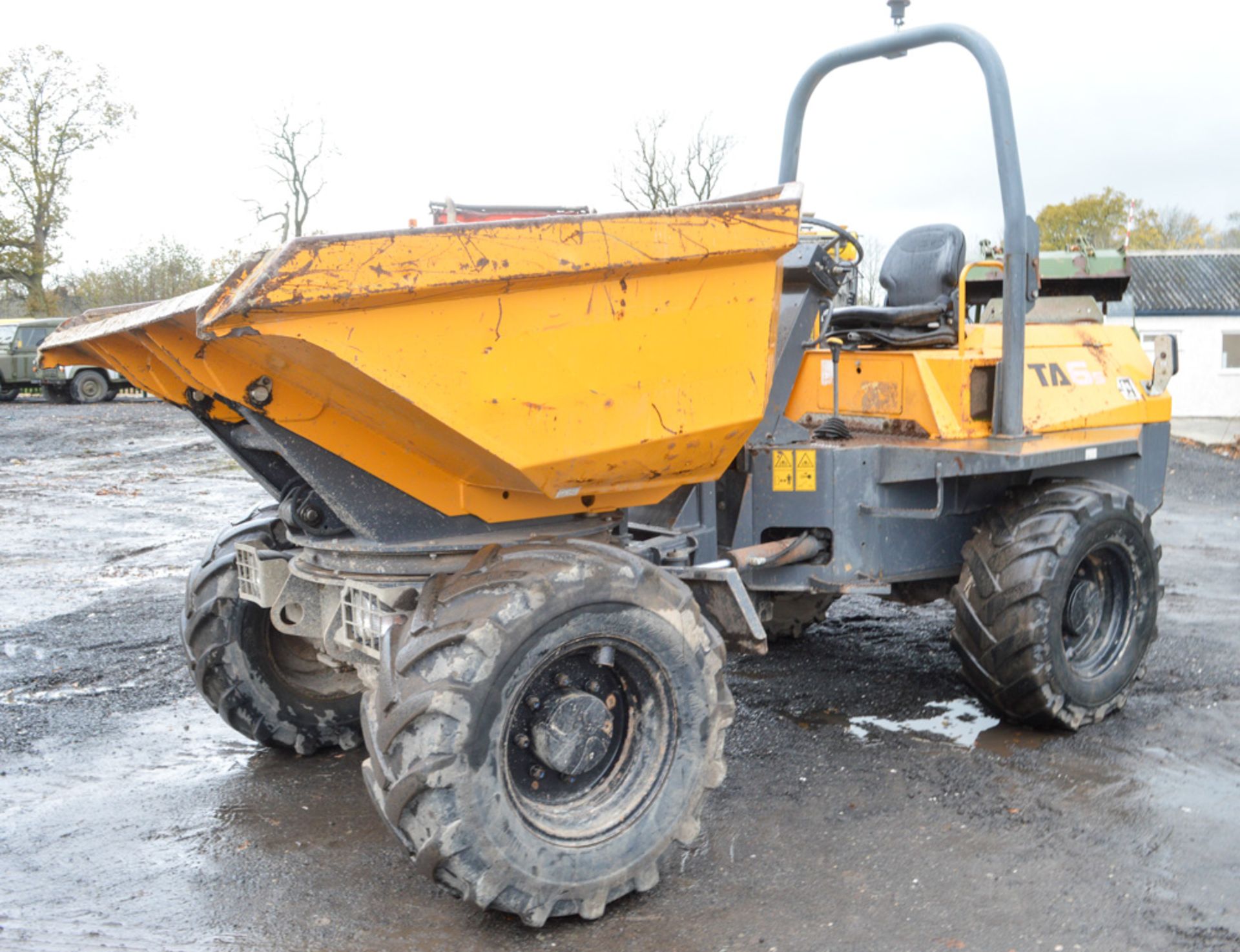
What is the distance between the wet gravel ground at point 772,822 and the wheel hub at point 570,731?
1.47 ft

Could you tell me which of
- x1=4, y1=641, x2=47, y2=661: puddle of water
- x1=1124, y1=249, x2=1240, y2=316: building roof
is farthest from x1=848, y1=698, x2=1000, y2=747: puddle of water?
x1=1124, y1=249, x2=1240, y2=316: building roof

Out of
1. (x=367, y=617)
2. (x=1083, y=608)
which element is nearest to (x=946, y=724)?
(x=1083, y=608)

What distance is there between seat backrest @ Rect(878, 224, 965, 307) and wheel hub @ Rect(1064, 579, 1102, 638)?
1.37 m

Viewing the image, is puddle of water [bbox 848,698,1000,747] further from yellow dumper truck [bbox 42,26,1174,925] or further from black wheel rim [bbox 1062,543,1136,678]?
black wheel rim [bbox 1062,543,1136,678]

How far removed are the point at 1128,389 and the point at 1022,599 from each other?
5.08 ft

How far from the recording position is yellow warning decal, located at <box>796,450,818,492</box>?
172 inches

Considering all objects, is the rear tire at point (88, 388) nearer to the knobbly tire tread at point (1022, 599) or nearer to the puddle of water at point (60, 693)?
the puddle of water at point (60, 693)

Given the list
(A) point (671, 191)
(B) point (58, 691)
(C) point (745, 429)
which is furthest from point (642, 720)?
(A) point (671, 191)

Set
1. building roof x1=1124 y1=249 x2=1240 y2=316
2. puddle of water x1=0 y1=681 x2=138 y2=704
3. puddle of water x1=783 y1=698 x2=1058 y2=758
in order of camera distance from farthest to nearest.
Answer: building roof x1=1124 y1=249 x2=1240 y2=316 < puddle of water x1=0 y1=681 x2=138 y2=704 < puddle of water x1=783 y1=698 x2=1058 y2=758

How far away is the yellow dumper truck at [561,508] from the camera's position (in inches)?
111

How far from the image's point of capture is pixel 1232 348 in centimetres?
2812

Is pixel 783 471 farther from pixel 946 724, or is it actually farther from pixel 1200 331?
pixel 1200 331

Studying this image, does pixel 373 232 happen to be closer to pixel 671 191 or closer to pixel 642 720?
pixel 642 720

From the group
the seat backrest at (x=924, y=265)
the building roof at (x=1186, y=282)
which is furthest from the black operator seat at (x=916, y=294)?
the building roof at (x=1186, y=282)
